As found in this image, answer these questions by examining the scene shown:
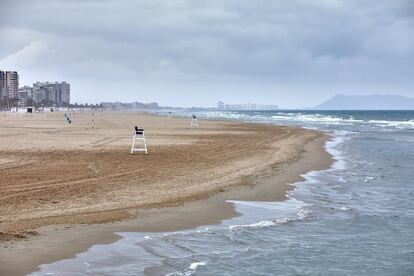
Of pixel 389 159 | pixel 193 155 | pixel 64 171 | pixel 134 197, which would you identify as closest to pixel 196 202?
pixel 134 197

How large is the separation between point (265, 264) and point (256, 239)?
1635 mm

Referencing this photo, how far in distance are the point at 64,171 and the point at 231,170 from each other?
5792 millimetres

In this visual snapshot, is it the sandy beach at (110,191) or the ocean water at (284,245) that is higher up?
the sandy beach at (110,191)

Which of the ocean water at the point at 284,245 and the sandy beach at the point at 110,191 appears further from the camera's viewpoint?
the sandy beach at the point at 110,191

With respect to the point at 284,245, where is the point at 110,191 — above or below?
above

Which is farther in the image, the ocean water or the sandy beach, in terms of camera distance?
the sandy beach

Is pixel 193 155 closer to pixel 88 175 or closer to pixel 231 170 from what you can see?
pixel 231 170

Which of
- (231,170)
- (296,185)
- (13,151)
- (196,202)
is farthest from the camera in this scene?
(13,151)

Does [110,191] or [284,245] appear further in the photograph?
[110,191]

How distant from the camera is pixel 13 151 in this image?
24.7 metres

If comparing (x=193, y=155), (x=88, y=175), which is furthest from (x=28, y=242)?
(x=193, y=155)

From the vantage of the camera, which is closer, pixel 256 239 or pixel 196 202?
pixel 256 239

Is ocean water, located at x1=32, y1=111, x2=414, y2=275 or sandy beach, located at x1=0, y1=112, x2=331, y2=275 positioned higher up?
sandy beach, located at x1=0, y1=112, x2=331, y2=275

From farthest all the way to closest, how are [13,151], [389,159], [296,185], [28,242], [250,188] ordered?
1. [389,159]
2. [13,151]
3. [296,185]
4. [250,188]
5. [28,242]
